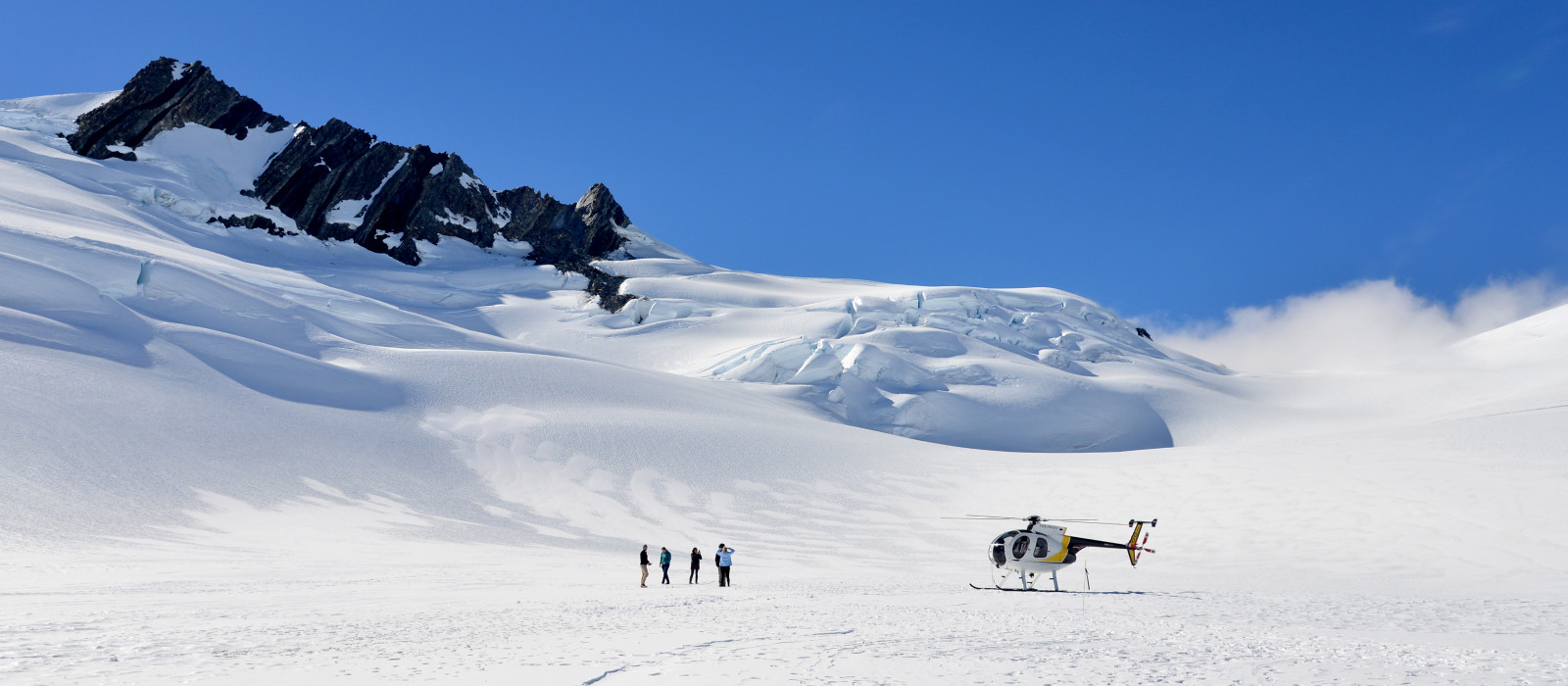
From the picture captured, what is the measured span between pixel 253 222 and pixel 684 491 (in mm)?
66644

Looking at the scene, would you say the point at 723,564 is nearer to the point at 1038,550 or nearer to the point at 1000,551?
the point at 1000,551

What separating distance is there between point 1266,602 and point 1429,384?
56.7 metres

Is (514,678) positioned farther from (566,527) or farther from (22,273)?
(22,273)

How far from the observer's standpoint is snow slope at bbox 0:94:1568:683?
1083 centimetres

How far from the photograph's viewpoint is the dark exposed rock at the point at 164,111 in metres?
84.1

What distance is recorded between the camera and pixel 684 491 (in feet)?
105

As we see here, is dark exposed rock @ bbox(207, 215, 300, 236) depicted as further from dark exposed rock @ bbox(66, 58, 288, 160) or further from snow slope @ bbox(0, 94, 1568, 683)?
dark exposed rock @ bbox(66, 58, 288, 160)

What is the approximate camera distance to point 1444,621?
14.1 m

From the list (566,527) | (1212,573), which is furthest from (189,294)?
(1212,573)

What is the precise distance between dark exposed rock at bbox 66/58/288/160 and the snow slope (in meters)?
15.1

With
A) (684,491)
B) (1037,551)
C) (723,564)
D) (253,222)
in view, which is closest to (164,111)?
(253,222)

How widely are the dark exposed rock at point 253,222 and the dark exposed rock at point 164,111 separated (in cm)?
1407

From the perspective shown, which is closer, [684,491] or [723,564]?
[723,564]

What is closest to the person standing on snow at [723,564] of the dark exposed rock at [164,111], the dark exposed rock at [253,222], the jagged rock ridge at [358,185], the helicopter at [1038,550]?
the helicopter at [1038,550]
